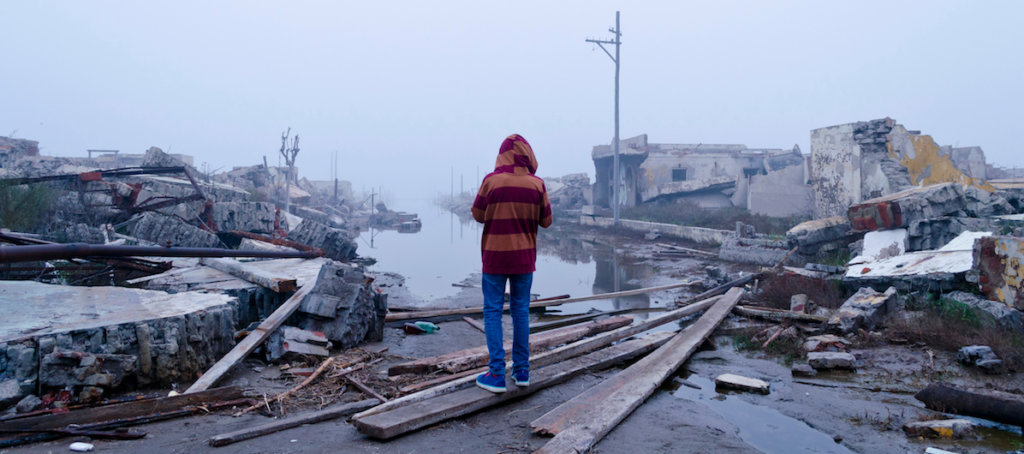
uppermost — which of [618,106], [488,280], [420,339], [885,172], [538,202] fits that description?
[618,106]

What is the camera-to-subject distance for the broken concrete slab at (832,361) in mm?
4492

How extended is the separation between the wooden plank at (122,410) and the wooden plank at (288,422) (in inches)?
21.8

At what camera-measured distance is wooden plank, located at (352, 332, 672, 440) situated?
2.80m

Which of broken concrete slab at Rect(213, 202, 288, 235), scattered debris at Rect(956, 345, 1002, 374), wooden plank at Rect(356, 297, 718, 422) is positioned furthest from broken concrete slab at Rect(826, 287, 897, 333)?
broken concrete slab at Rect(213, 202, 288, 235)

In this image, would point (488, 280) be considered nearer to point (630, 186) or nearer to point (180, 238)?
point (180, 238)

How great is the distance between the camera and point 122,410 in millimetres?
2955

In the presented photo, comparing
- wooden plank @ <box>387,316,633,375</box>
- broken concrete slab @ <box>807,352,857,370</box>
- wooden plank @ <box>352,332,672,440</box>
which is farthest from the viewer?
broken concrete slab @ <box>807,352,857,370</box>

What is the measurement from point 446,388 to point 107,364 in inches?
78.5

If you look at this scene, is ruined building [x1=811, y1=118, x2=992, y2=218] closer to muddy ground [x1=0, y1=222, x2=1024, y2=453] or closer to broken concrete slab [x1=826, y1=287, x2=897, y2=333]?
broken concrete slab [x1=826, y1=287, x2=897, y2=333]

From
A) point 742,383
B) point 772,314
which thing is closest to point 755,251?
point 772,314

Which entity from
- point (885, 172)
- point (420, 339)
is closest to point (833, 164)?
point (885, 172)

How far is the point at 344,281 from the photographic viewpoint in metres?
A: 5.18

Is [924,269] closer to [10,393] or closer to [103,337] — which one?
[103,337]

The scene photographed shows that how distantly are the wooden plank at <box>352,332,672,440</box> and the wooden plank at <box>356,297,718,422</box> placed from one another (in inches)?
1.9
